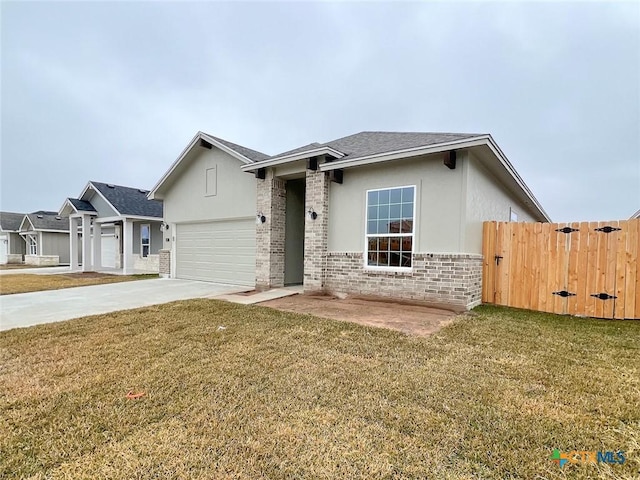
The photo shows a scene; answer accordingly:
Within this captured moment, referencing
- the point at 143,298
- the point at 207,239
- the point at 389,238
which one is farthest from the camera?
the point at 207,239

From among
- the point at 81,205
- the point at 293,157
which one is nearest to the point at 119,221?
the point at 81,205

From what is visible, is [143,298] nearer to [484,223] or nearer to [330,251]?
[330,251]

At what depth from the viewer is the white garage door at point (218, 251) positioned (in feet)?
36.3

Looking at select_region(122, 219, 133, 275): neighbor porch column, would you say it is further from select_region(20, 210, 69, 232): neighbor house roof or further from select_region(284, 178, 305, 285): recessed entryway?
select_region(20, 210, 69, 232): neighbor house roof

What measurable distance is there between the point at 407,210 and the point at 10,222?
131 ft

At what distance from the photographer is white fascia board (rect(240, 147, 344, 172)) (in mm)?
8352

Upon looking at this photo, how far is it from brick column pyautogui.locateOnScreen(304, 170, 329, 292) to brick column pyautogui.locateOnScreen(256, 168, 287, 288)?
1409 mm

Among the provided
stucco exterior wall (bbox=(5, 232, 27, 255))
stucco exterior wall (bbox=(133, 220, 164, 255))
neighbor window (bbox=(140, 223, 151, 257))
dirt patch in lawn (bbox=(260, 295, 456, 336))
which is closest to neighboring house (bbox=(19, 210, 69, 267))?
stucco exterior wall (bbox=(5, 232, 27, 255))


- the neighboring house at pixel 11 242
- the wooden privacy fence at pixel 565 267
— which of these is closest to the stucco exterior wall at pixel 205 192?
the wooden privacy fence at pixel 565 267

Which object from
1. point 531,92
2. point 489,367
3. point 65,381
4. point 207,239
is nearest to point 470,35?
point 531,92

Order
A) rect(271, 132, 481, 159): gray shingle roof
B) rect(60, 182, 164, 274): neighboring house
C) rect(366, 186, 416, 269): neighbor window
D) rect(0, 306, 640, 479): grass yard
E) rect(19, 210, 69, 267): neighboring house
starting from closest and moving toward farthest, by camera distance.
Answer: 1. rect(0, 306, 640, 479): grass yard
2. rect(366, 186, 416, 269): neighbor window
3. rect(271, 132, 481, 159): gray shingle roof
4. rect(60, 182, 164, 274): neighboring house
5. rect(19, 210, 69, 267): neighboring house

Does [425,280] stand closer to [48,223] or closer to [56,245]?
[56,245]

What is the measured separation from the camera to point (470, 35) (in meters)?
14.8

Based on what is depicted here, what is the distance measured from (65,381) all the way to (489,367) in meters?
4.88
